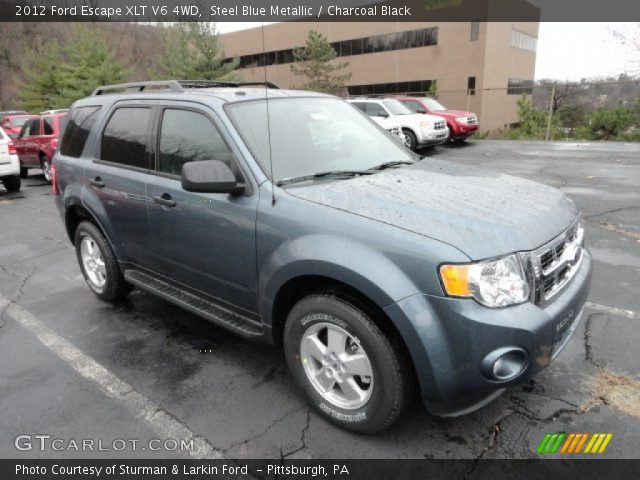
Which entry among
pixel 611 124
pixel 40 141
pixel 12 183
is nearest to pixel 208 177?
pixel 12 183

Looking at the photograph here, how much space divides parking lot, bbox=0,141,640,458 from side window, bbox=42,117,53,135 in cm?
823

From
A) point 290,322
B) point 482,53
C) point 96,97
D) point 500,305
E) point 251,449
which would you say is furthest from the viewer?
point 482,53

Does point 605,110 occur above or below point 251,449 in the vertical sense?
above

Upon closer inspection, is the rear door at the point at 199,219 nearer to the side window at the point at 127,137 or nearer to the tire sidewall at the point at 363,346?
the side window at the point at 127,137

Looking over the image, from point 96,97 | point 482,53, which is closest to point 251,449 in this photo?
point 96,97

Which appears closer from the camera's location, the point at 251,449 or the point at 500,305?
the point at 500,305

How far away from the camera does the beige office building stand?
35156 mm

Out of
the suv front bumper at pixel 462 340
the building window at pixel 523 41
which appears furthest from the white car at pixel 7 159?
the building window at pixel 523 41

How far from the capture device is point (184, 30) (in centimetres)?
2703

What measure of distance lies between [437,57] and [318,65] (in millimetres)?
9580

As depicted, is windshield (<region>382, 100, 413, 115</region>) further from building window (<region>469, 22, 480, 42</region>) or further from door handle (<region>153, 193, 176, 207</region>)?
building window (<region>469, 22, 480, 42</region>)

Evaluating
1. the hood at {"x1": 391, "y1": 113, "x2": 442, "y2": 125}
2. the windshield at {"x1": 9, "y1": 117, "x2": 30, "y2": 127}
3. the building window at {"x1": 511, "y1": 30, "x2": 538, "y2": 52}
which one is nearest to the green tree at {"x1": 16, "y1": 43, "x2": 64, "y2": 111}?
the windshield at {"x1": 9, "y1": 117, "x2": 30, "y2": 127}

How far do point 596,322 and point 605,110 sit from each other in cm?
1870

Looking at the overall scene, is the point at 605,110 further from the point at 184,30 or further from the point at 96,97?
the point at 184,30
